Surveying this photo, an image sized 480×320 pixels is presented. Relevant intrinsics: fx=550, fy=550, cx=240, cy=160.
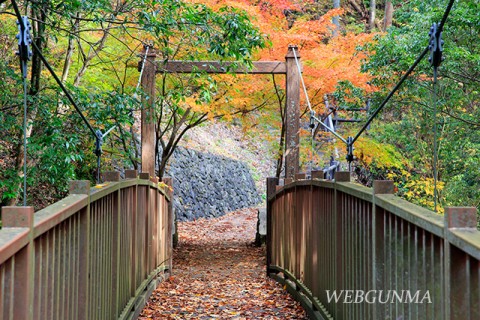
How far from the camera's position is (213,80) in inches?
271

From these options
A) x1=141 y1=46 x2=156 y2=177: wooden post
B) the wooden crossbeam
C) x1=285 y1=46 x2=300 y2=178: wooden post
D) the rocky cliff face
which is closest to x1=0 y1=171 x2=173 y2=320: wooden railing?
x1=141 y1=46 x2=156 y2=177: wooden post

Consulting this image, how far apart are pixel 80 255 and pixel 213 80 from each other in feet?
14.5

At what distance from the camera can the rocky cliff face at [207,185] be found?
703 inches

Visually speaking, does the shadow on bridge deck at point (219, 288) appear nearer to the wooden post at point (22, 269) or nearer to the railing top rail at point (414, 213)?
the railing top rail at point (414, 213)

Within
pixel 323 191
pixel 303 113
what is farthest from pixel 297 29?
pixel 323 191

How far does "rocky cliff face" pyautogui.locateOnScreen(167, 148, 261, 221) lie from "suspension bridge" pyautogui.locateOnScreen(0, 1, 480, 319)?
1174 centimetres

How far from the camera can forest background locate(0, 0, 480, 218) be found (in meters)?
6.29

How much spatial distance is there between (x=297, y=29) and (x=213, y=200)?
1048 centimetres

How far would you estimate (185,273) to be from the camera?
868cm

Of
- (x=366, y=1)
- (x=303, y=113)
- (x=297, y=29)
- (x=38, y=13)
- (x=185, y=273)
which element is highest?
(x=366, y=1)

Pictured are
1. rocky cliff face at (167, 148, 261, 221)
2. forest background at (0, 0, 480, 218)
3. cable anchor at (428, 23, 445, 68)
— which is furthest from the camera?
rocky cliff face at (167, 148, 261, 221)

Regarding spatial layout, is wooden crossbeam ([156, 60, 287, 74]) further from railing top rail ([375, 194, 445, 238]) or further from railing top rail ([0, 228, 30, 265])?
railing top rail ([0, 228, 30, 265])

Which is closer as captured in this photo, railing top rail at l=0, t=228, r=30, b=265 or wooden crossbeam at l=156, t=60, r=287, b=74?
railing top rail at l=0, t=228, r=30, b=265

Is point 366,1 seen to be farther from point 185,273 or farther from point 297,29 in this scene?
point 185,273
